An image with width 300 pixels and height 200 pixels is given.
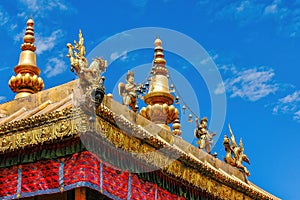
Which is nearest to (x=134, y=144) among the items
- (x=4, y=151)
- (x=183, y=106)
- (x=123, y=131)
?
(x=123, y=131)

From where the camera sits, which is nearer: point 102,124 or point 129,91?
point 102,124

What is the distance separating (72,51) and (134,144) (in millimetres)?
2188

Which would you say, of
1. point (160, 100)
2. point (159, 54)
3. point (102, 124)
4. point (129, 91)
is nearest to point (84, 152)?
point (102, 124)

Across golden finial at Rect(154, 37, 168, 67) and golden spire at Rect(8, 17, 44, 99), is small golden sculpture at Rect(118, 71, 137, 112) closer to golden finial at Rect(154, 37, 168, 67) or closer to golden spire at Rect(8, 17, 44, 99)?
golden spire at Rect(8, 17, 44, 99)

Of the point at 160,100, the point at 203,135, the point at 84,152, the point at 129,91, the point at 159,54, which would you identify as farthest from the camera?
the point at 159,54

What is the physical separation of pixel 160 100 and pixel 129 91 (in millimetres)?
4795

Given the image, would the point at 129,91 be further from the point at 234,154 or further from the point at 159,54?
the point at 159,54

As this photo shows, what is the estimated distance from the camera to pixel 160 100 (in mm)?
19188

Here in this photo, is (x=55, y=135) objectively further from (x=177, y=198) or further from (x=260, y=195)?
(x=260, y=195)

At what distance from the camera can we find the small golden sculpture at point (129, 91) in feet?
46.7

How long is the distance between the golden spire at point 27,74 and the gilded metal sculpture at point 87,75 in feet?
15.1

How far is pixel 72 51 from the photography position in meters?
11.8

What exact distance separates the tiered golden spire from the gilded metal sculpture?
6784 mm

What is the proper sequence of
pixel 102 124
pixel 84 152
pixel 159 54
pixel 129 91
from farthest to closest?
pixel 159 54, pixel 129 91, pixel 102 124, pixel 84 152
